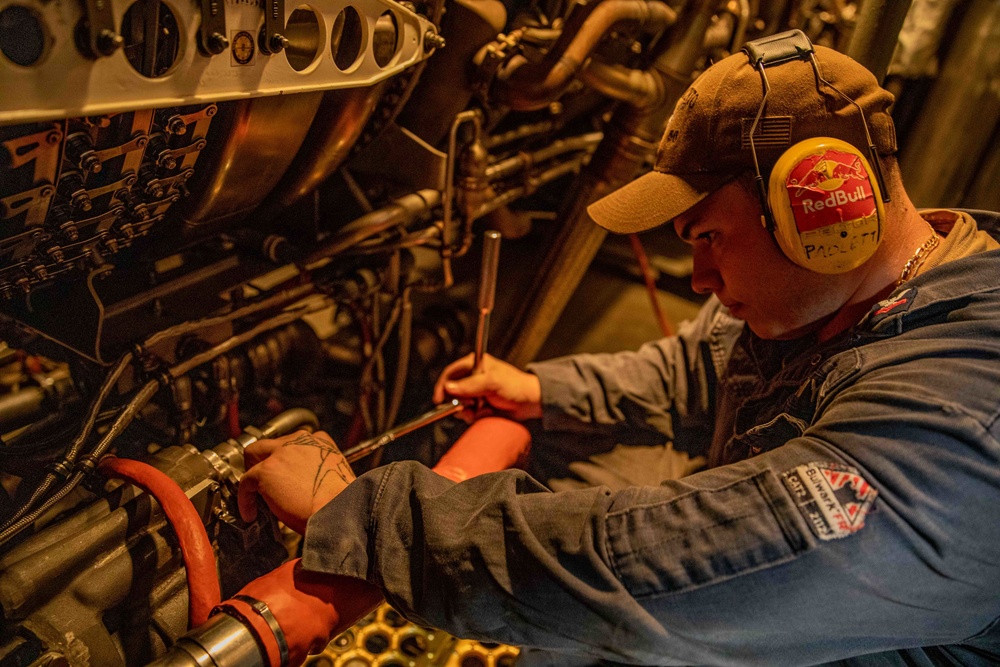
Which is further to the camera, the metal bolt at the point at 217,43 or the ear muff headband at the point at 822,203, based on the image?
the ear muff headband at the point at 822,203

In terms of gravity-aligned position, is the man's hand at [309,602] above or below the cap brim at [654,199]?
below

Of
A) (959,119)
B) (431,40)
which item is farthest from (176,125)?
(959,119)

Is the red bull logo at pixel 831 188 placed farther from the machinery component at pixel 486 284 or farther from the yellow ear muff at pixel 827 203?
the machinery component at pixel 486 284

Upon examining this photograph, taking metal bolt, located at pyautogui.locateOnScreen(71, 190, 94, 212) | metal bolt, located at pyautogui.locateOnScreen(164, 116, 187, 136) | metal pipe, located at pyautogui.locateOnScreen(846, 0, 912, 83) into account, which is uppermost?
metal pipe, located at pyautogui.locateOnScreen(846, 0, 912, 83)

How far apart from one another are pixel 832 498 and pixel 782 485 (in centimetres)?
5

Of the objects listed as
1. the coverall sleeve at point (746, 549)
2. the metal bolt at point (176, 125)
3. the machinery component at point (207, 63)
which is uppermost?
the machinery component at point (207, 63)

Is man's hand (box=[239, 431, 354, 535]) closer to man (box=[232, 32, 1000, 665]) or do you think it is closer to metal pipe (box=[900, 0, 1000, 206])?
man (box=[232, 32, 1000, 665])

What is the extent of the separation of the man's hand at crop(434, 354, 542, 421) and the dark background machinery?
0.22 meters

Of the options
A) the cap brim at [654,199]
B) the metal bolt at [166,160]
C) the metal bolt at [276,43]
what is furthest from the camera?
the cap brim at [654,199]

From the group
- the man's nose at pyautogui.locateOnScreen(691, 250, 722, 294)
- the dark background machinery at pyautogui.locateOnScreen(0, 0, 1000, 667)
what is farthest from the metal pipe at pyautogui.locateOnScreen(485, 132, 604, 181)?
the man's nose at pyautogui.locateOnScreen(691, 250, 722, 294)

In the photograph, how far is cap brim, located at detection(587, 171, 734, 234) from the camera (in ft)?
3.61

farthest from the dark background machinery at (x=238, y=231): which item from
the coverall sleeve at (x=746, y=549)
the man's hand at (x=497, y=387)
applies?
the coverall sleeve at (x=746, y=549)

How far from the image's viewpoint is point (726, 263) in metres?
1.14

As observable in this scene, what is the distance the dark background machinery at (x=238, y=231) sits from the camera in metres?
0.85
